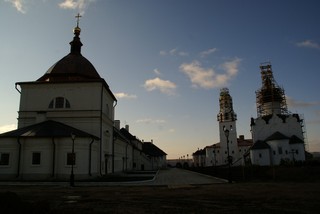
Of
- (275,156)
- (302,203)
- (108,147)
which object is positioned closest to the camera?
(302,203)

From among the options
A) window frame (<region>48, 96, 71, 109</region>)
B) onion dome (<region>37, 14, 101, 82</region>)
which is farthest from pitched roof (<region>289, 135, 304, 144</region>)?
window frame (<region>48, 96, 71, 109</region>)

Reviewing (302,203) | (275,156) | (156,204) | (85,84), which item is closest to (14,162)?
(85,84)

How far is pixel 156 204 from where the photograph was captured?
11.2 m

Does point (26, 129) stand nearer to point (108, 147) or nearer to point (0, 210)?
point (108, 147)

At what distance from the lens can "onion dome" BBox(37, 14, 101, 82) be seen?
3216cm

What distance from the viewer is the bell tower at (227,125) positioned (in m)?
85.8

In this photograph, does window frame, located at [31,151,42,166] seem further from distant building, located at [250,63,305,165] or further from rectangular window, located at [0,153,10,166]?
distant building, located at [250,63,305,165]

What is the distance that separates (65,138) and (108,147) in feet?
28.1

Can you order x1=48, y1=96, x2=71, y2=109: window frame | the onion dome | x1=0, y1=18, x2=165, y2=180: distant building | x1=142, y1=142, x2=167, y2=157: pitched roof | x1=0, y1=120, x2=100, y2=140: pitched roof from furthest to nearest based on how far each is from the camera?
x1=142, y1=142, x2=167, y2=157: pitched roof, the onion dome, x1=48, y1=96, x2=71, y2=109: window frame, x1=0, y1=120, x2=100, y2=140: pitched roof, x1=0, y1=18, x2=165, y2=180: distant building

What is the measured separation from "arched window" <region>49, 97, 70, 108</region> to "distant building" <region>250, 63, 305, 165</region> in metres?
42.5

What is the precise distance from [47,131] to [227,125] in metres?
67.7

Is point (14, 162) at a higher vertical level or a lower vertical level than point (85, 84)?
lower

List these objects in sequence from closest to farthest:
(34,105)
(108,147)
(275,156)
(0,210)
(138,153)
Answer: (0,210) < (34,105) < (108,147) < (275,156) < (138,153)

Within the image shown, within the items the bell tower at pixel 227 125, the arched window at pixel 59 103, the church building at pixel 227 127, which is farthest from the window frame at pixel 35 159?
the bell tower at pixel 227 125
